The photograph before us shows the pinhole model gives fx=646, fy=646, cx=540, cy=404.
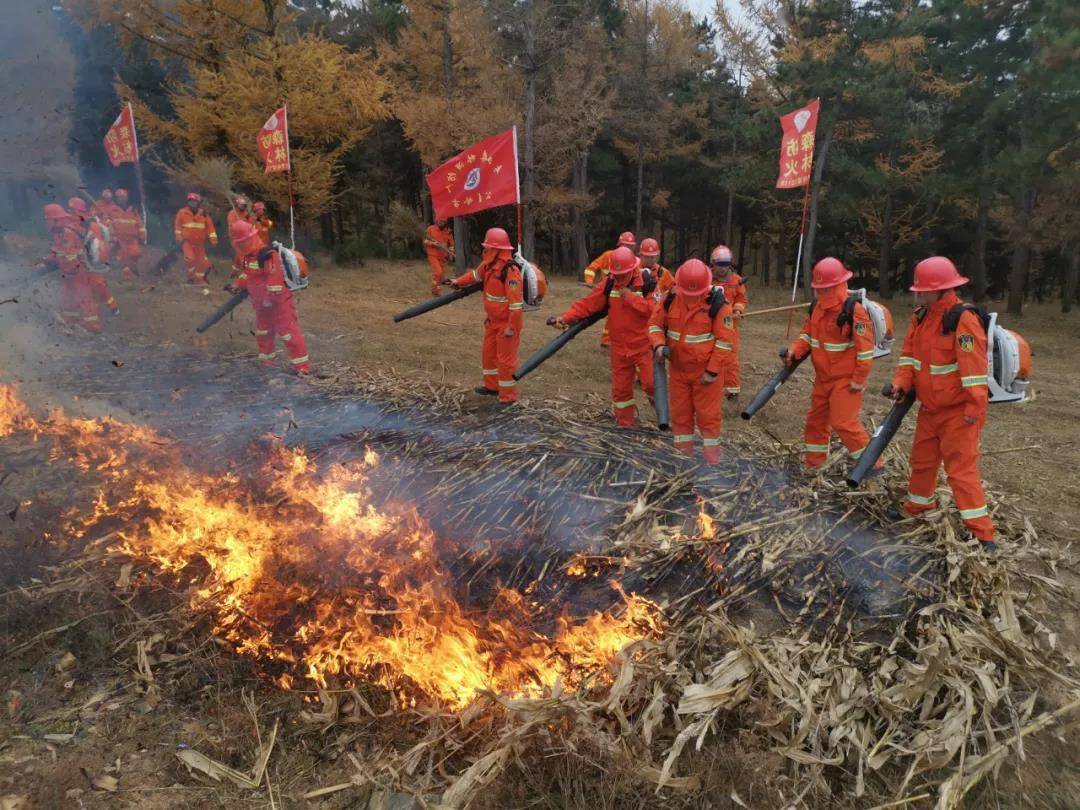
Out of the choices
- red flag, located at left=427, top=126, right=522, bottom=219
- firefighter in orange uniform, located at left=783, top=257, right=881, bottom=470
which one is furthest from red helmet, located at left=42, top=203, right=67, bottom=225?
firefighter in orange uniform, located at left=783, top=257, right=881, bottom=470

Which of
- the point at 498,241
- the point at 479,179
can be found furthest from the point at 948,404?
the point at 479,179

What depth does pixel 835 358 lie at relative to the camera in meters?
5.64

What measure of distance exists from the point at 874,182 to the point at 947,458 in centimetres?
1635

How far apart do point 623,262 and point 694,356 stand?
1.72m

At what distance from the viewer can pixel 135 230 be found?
15227mm

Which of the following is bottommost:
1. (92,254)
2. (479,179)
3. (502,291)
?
(502,291)

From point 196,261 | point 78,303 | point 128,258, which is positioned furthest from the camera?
point 128,258

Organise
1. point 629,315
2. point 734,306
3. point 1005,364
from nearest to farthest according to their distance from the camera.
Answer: point 1005,364, point 629,315, point 734,306

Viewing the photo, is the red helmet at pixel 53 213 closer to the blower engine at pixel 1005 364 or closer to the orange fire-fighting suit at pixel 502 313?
the orange fire-fighting suit at pixel 502 313

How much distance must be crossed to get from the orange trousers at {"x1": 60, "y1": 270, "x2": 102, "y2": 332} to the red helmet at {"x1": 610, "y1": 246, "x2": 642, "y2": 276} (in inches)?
350

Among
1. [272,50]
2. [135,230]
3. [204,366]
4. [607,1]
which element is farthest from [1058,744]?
[607,1]

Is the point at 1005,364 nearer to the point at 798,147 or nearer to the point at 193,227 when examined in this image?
the point at 798,147

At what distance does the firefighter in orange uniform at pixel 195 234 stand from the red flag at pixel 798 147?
40.2ft

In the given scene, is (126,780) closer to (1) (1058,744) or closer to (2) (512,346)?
(1) (1058,744)
